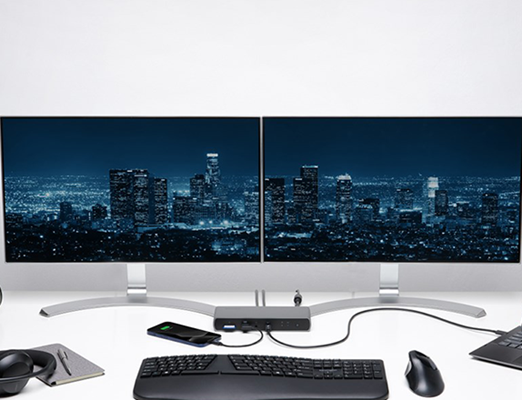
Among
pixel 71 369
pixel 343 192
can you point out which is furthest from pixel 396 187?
pixel 71 369

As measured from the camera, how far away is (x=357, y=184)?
155 centimetres

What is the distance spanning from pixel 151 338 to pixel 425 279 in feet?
3.48

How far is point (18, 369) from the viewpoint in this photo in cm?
107

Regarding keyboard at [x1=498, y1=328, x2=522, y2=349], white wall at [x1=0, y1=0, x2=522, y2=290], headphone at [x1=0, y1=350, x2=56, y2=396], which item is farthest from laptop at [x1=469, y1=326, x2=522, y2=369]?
headphone at [x1=0, y1=350, x2=56, y2=396]

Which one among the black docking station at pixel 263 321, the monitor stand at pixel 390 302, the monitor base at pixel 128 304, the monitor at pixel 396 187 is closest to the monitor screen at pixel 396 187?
the monitor at pixel 396 187

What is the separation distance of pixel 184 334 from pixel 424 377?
617mm

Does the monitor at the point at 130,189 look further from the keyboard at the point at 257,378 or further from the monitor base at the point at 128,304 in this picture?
the keyboard at the point at 257,378

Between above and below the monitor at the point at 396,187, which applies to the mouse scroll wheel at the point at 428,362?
below

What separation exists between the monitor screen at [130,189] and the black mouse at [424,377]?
64cm

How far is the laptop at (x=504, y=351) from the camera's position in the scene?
3.90 feet

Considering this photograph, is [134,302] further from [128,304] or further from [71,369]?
[71,369]
